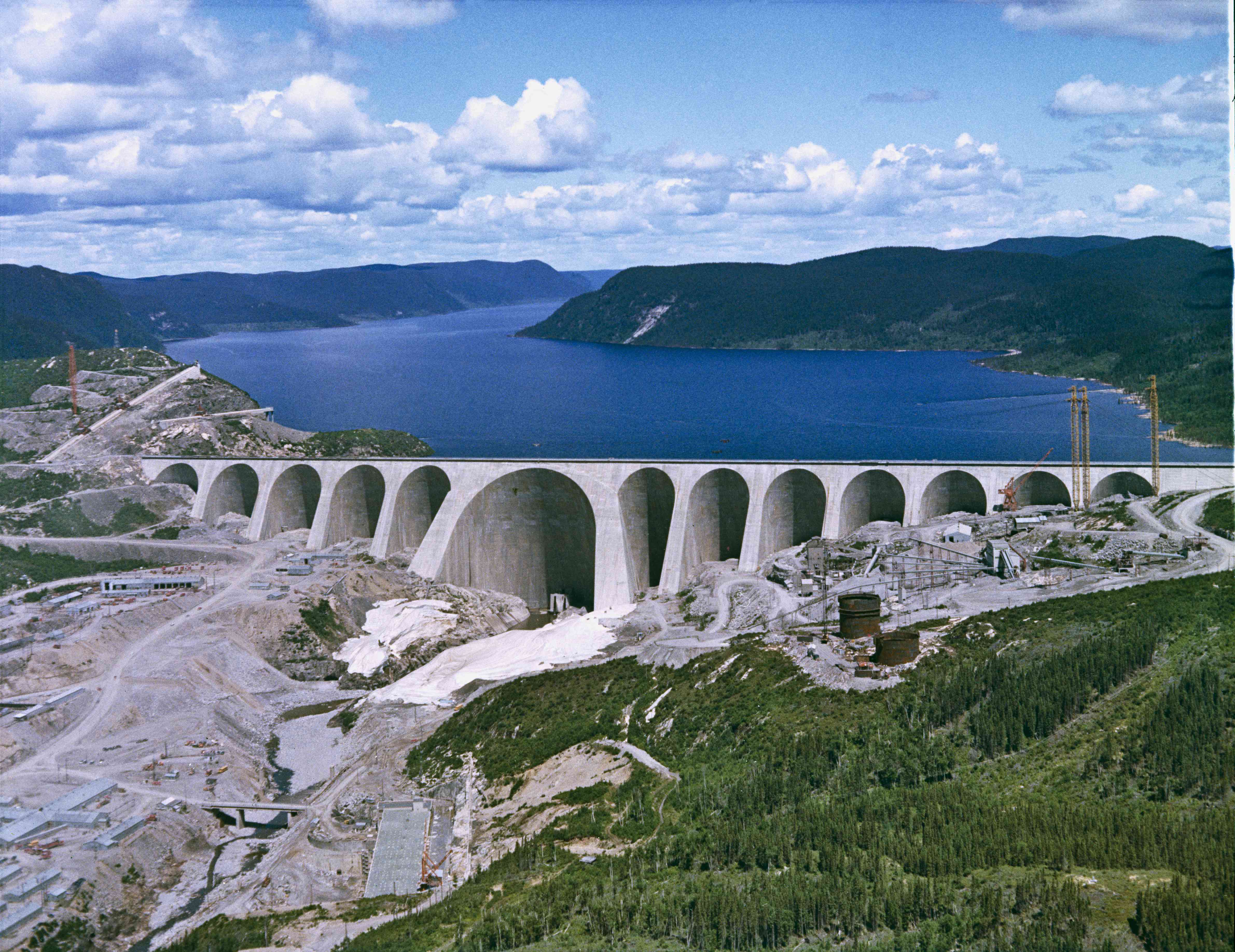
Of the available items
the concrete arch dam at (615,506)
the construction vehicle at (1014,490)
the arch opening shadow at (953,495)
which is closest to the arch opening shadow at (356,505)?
the concrete arch dam at (615,506)

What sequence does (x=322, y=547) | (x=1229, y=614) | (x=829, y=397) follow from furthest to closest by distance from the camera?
(x=829, y=397) < (x=322, y=547) < (x=1229, y=614)

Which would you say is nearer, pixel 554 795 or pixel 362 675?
pixel 554 795

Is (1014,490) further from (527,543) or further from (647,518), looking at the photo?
(527,543)

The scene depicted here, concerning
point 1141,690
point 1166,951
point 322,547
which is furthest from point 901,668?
point 322,547

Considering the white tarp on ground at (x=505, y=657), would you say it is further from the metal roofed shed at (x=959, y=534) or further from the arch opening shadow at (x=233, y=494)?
the arch opening shadow at (x=233, y=494)

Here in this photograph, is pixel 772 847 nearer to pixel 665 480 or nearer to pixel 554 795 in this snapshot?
pixel 554 795

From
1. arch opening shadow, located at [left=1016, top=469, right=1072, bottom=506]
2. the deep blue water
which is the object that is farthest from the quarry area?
the deep blue water

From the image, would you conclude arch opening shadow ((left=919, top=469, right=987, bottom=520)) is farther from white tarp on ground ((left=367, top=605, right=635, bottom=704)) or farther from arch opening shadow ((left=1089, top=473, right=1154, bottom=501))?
white tarp on ground ((left=367, top=605, right=635, bottom=704))
